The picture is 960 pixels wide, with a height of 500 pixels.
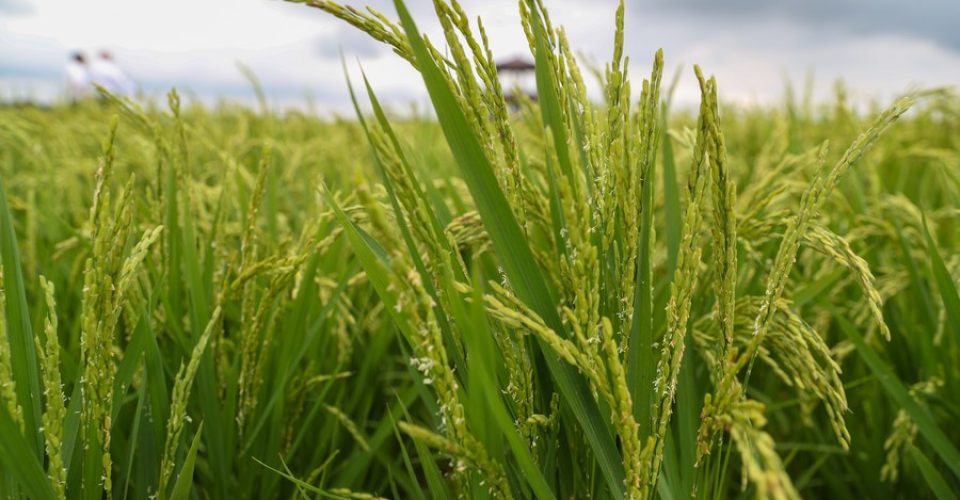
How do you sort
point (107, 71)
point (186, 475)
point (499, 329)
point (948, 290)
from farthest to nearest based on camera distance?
1. point (107, 71)
2. point (948, 290)
3. point (186, 475)
4. point (499, 329)

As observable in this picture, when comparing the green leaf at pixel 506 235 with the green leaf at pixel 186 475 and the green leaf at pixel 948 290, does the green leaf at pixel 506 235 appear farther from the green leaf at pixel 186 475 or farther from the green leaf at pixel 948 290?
the green leaf at pixel 948 290

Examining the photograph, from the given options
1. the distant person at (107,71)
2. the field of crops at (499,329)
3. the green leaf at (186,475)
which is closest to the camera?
the field of crops at (499,329)

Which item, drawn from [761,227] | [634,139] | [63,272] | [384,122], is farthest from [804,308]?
[63,272]

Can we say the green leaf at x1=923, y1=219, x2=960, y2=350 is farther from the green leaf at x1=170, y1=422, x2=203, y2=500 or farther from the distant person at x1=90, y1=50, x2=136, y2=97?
the distant person at x1=90, y1=50, x2=136, y2=97

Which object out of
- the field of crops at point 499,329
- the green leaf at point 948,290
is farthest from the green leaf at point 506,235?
the green leaf at point 948,290

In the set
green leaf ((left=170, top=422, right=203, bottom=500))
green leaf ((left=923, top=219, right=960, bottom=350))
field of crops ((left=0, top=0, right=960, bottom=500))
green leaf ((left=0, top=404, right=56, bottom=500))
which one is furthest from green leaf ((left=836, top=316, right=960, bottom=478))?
green leaf ((left=0, top=404, right=56, bottom=500))

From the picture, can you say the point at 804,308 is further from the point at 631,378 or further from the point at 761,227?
the point at 631,378

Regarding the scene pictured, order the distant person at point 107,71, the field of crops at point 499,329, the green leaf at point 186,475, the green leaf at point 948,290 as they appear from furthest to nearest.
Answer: the distant person at point 107,71 → the green leaf at point 948,290 → the green leaf at point 186,475 → the field of crops at point 499,329

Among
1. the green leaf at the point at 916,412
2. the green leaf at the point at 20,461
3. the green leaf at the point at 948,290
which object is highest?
the green leaf at the point at 948,290

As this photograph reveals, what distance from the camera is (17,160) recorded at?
4.06m

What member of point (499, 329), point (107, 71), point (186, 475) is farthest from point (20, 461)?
point (107, 71)

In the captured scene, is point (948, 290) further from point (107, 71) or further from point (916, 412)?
point (107, 71)

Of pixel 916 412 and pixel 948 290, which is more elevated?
pixel 948 290

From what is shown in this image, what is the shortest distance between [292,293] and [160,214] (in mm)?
306
